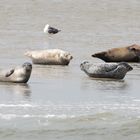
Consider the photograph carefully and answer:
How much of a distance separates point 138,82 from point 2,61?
315cm

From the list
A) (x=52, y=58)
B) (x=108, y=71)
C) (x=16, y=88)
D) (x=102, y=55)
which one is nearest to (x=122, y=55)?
(x=102, y=55)

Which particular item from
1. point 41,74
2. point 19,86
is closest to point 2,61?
point 41,74

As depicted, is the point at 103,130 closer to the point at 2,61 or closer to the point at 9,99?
the point at 9,99

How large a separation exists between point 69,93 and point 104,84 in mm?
1147

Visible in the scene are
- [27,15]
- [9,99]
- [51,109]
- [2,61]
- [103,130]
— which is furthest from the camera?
[27,15]

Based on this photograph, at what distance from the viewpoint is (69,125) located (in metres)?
8.20

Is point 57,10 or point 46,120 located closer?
point 46,120

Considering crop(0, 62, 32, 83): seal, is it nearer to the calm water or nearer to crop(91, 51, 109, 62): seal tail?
the calm water

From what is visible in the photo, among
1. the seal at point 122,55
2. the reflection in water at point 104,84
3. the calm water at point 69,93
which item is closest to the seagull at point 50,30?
the calm water at point 69,93

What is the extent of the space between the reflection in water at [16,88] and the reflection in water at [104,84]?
862 mm

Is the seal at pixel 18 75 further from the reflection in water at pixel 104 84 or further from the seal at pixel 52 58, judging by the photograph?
the seal at pixel 52 58

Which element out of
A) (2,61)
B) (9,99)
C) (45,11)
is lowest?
(45,11)

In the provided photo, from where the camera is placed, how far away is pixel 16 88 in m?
10.7

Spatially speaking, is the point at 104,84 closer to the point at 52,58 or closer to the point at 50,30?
the point at 52,58
